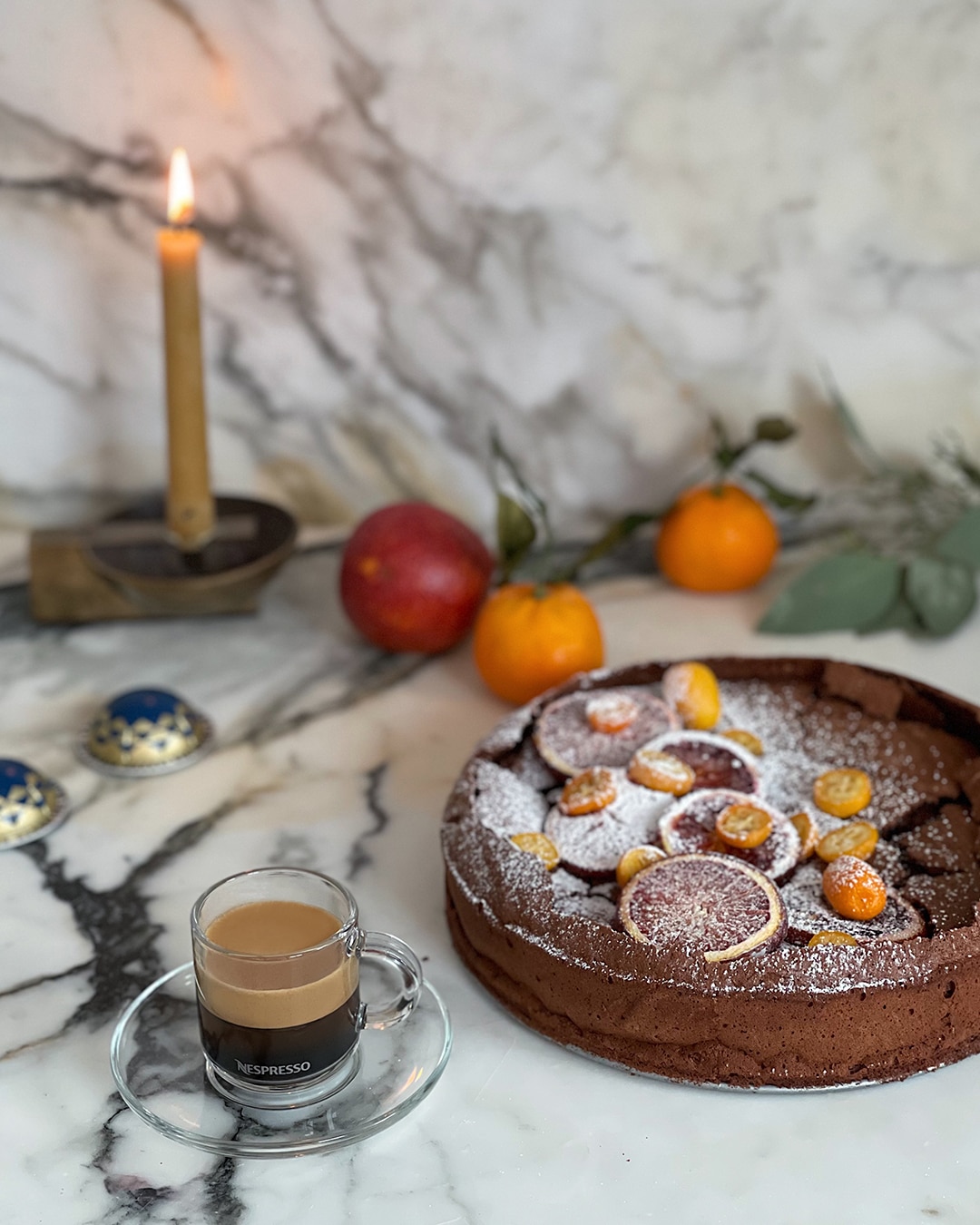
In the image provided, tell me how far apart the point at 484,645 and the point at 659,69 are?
0.56m

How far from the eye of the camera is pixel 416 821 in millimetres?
1039

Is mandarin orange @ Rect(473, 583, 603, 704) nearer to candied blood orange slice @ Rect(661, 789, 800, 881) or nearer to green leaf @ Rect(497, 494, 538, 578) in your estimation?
green leaf @ Rect(497, 494, 538, 578)

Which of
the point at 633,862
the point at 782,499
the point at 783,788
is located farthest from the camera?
the point at 782,499

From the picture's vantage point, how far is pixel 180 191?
113cm

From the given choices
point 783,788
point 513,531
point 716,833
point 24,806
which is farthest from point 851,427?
point 24,806

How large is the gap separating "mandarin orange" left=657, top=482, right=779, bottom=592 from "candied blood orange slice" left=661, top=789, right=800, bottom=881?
0.44m

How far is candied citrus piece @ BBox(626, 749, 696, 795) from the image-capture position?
0.96m

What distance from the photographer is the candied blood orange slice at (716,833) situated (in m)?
0.88

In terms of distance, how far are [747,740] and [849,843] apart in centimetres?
15

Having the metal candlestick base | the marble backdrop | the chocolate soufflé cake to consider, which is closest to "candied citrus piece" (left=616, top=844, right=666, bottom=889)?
the chocolate soufflé cake

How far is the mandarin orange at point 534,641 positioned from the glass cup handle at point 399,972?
324mm

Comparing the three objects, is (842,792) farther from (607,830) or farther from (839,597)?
(839,597)

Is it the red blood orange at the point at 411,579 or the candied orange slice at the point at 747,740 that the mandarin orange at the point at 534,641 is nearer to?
the red blood orange at the point at 411,579

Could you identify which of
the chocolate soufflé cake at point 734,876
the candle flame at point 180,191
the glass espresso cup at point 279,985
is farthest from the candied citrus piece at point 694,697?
the candle flame at point 180,191
